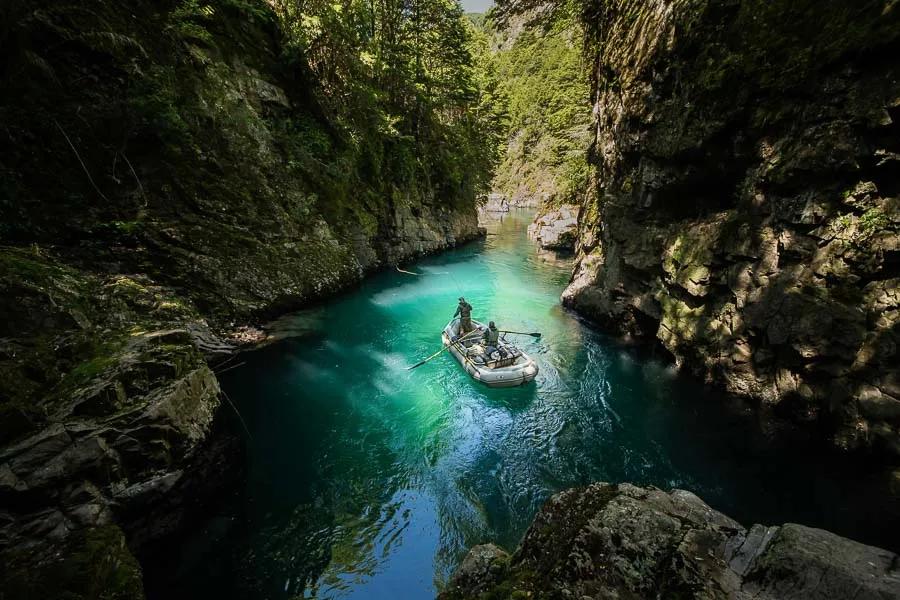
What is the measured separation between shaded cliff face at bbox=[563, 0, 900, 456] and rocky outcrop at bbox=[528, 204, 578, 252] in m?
15.2

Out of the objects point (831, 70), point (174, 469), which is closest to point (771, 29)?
point (831, 70)

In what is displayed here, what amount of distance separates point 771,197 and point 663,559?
8556 millimetres

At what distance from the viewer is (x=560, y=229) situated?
27641 mm

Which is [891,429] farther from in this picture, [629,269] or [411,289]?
[411,289]

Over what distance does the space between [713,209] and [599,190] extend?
5490 mm

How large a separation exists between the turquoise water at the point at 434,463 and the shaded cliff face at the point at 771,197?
1109 mm

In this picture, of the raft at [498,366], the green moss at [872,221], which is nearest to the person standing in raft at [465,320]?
the raft at [498,366]

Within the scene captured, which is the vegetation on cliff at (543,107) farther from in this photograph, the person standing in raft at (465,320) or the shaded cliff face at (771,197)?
the person standing in raft at (465,320)

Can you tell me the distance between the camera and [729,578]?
262cm

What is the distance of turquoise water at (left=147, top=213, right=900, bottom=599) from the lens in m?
5.57

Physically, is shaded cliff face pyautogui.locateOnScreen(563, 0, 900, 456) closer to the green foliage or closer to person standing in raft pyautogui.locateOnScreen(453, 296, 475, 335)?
person standing in raft pyautogui.locateOnScreen(453, 296, 475, 335)

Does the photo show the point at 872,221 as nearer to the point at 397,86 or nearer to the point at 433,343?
the point at 433,343

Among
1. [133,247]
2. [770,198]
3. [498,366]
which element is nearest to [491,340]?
[498,366]

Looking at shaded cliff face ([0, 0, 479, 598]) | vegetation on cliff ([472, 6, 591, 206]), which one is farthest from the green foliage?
vegetation on cliff ([472, 6, 591, 206])
